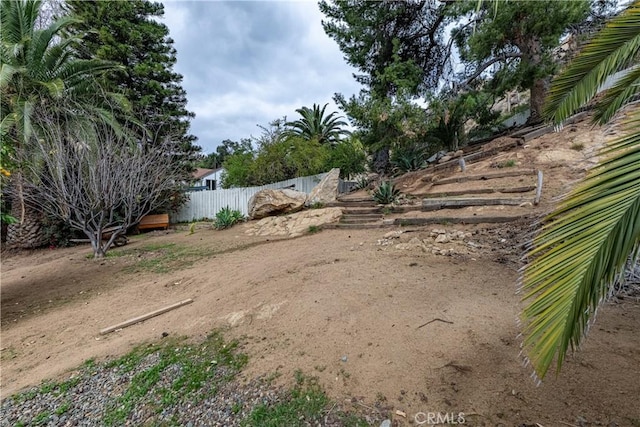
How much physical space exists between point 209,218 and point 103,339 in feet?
31.1

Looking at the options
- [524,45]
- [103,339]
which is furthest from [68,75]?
[524,45]

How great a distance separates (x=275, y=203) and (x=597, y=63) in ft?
26.0

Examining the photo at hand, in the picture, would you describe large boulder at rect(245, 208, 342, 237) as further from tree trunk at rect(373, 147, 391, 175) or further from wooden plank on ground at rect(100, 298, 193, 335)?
tree trunk at rect(373, 147, 391, 175)

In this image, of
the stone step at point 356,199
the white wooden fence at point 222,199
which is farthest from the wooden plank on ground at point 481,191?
the white wooden fence at point 222,199

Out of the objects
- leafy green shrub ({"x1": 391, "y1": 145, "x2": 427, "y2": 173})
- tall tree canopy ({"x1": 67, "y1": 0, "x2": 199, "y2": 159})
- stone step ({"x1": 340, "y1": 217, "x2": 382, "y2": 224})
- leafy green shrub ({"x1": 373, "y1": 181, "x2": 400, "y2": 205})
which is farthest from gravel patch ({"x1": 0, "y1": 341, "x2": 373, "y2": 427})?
tall tree canopy ({"x1": 67, "y1": 0, "x2": 199, "y2": 159})

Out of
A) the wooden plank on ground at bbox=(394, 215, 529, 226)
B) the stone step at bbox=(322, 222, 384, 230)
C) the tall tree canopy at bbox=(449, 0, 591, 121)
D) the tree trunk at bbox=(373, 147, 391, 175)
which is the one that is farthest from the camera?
the tree trunk at bbox=(373, 147, 391, 175)

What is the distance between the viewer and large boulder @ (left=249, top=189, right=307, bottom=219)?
29.6ft

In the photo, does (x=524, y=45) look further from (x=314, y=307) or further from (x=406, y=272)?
(x=314, y=307)

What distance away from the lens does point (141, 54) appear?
1234cm

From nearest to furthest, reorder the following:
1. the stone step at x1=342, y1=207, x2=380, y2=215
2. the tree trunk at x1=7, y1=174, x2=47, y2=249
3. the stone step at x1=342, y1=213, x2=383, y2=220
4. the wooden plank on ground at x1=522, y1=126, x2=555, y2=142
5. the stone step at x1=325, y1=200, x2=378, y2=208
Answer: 1. the stone step at x1=342, y1=213, x2=383, y2=220
2. the stone step at x1=342, y1=207, x2=380, y2=215
3. the stone step at x1=325, y1=200, x2=378, y2=208
4. the wooden plank on ground at x1=522, y1=126, x2=555, y2=142
5. the tree trunk at x1=7, y1=174, x2=47, y2=249

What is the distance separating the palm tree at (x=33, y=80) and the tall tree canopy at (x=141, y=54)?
8.42 ft

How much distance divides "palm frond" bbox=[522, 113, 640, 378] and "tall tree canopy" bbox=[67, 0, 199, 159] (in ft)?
39.4

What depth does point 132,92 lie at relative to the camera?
461 inches

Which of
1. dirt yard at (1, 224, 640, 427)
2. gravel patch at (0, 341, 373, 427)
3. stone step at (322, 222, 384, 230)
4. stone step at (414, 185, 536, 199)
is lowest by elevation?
gravel patch at (0, 341, 373, 427)
